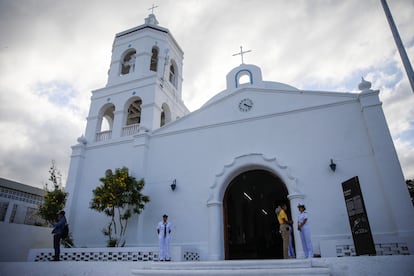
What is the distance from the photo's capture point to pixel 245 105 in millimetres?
→ 11859

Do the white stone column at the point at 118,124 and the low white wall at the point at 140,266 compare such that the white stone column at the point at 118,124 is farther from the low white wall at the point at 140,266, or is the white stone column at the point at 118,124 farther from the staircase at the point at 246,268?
the staircase at the point at 246,268

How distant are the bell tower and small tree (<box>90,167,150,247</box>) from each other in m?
2.80

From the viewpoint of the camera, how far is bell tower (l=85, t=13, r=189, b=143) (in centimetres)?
1427

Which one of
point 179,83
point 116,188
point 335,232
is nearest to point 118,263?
point 116,188

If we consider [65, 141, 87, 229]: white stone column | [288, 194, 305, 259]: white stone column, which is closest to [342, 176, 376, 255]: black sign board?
[288, 194, 305, 259]: white stone column

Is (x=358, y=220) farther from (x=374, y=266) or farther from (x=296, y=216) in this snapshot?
(x=296, y=216)

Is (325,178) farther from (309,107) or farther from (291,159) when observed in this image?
(309,107)

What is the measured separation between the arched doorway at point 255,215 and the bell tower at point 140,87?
548 cm

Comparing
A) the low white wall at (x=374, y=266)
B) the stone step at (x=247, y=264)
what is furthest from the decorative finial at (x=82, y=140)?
the low white wall at (x=374, y=266)

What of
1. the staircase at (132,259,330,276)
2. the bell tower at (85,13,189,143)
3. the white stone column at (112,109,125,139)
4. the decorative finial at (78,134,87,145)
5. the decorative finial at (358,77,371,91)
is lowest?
the staircase at (132,259,330,276)

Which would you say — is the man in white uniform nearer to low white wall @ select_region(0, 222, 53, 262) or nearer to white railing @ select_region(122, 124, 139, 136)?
white railing @ select_region(122, 124, 139, 136)

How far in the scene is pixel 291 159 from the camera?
33.8 feet

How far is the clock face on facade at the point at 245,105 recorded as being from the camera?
1178 cm

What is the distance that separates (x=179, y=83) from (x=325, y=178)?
1094 cm
